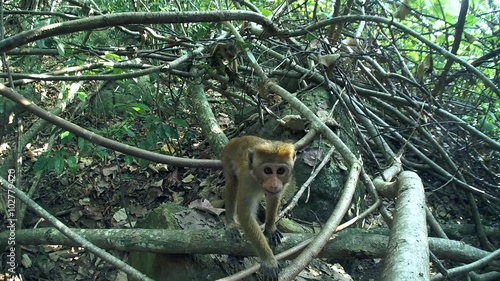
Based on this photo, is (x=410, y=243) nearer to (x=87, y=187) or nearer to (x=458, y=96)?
(x=87, y=187)

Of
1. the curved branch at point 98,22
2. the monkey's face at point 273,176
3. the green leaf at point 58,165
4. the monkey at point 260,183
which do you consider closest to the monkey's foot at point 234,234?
the monkey at point 260,183

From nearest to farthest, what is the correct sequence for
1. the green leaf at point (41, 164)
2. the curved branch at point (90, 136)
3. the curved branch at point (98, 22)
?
the curved branch at point (98, 22) → the curved branch at point (90, 136) → the green leaf at point (41, 164)

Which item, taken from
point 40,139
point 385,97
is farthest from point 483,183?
point 40,139

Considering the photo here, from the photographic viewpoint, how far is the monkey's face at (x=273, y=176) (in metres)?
3.91

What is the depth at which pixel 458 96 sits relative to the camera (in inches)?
295

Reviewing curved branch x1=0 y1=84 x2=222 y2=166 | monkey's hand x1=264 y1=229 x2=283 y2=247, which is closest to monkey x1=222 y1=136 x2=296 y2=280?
monkey's hand x1=264 y1=229 x2=283 y2=247

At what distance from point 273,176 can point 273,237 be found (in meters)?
0.62

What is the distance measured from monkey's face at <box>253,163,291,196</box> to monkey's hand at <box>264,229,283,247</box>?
422 mm

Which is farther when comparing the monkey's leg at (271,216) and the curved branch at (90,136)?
the monkey's leg at (271,216)

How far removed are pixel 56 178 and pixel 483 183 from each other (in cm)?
615

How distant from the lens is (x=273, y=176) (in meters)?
3.96

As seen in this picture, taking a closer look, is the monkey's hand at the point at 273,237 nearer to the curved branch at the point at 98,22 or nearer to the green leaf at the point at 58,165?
the curved branch at the point at 98,22

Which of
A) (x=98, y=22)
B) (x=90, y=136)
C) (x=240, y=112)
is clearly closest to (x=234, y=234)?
(x=90, y=136)

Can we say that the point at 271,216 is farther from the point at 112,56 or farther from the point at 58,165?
the point at 112,56
